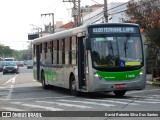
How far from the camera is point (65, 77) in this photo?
20.9m

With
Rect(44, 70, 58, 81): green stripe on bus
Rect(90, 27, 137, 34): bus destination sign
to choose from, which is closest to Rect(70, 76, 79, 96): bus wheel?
Rect(44, 70, 58, 81): green stripe on bus

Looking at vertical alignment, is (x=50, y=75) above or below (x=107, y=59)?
below

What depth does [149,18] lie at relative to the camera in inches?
1222

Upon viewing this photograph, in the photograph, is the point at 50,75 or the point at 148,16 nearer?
the point at 50,75

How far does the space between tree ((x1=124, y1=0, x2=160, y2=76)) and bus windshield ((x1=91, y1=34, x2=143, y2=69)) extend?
33.7 feet

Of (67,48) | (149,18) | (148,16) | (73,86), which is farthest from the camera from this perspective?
(148,16)

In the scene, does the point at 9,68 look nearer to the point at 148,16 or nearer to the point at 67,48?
the point at 148,16

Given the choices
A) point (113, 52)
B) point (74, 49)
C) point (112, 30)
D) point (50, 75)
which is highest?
point (112, 30)

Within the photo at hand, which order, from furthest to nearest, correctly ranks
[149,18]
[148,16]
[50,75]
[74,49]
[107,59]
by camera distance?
[148,16]
[149,18]
[50,75]
[74,49]
[107,59]

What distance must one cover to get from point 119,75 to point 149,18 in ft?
45.5

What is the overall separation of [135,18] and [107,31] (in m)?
14.5

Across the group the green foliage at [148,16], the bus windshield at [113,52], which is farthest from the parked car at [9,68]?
the bus windshield at [113,52]

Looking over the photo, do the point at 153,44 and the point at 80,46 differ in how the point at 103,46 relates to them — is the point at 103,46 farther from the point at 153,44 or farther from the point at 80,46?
the point at 153,44

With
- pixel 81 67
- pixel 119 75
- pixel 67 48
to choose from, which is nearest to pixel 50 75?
pixel 67 48
